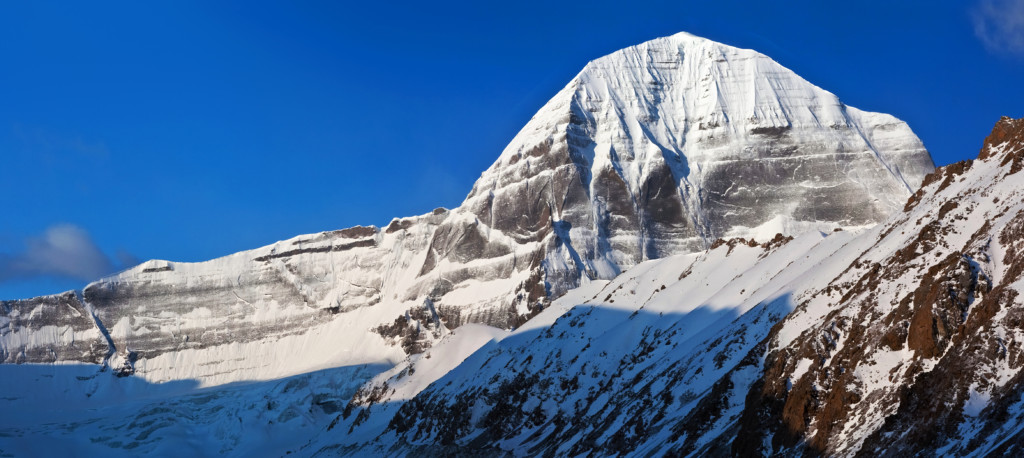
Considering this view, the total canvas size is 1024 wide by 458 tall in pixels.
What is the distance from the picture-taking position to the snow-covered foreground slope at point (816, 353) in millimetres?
65688

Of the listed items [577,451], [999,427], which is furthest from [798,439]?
[577,451]

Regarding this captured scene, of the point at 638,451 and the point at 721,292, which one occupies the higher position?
the point at 721,292

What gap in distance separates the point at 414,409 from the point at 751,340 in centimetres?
8930

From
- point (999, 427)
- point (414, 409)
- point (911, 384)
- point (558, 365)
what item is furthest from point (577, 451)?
point (414, 409)

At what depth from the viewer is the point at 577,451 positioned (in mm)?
115375

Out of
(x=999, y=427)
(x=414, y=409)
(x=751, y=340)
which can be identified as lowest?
(x=999, y=427)

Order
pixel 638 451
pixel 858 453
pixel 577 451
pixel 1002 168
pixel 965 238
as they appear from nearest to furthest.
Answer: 1. pixel 858 453
2. pixel 965 238
3. pixel 1002 168
4. pixel 638 451
5. pixel 577 451

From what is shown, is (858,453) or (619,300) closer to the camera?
(858,453)

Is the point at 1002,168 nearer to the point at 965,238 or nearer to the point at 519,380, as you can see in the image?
the point at 965,238

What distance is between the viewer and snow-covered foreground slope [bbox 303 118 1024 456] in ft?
216

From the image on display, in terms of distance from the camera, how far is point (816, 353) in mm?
82000

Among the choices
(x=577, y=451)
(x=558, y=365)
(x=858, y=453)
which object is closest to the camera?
(x=858, y=453)

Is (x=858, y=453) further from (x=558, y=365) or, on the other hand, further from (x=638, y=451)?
(x=558, y=365)

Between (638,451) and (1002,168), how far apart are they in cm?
3349
